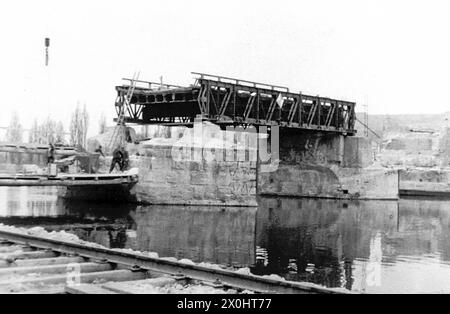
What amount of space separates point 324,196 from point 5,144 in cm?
2674

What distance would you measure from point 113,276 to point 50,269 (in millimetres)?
1126

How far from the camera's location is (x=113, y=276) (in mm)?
9023

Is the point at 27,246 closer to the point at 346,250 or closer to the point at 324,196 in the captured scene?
the point at 346,250

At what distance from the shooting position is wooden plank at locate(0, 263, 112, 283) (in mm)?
9031

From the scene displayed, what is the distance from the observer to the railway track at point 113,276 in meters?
7.94

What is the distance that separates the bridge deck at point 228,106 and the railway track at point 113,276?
27342 mm

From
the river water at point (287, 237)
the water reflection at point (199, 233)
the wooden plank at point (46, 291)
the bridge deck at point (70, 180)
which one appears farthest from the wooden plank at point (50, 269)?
the bridge deck at point (70, 180)

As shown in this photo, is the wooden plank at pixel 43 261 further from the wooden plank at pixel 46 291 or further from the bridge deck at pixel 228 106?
the bridge deck at pixel 228 106

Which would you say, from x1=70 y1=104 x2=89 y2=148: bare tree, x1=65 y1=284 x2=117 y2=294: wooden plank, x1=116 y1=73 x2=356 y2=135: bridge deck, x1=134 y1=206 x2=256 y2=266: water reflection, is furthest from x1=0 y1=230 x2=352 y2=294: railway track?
x1=70 y1=104 x2=89 y2=148: bare tree

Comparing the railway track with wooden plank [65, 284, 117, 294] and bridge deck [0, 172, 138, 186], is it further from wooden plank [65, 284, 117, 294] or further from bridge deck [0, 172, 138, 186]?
bridge deck [0, 172, 138, 186]

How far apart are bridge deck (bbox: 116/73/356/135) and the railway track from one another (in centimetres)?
2734

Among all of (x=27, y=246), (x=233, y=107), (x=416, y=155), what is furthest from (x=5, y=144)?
(x=416, y=155)

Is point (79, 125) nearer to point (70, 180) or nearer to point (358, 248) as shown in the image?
point (70, 180)
